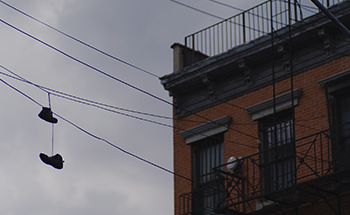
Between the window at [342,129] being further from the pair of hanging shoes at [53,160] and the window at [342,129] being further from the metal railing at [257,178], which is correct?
the pair of hanging shoes at [53,160]

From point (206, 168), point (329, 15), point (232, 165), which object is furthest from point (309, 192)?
point (329, 15)

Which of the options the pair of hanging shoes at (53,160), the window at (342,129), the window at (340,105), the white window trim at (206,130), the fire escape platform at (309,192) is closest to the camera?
the pair of hanging shoes at (53,160)

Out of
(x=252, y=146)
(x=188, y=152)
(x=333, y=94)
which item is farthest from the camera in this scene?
(x=188, y=152)

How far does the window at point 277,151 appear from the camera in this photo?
16625mm

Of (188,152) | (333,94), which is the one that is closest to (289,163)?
(333,94)

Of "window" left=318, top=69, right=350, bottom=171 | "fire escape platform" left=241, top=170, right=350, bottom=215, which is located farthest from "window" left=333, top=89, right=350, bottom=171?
"fire escape platform" left=241, top=170, right=350, bottom=215

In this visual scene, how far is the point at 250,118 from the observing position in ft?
59.1

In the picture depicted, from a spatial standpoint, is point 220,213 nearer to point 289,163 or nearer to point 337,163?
point 289,163

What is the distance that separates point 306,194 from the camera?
50.0 ft

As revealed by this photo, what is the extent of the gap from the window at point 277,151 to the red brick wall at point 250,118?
282mm

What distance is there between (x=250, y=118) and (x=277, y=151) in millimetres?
1394

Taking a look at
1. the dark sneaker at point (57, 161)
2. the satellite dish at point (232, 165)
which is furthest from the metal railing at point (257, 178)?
the dark sneaker at point (57, 161)

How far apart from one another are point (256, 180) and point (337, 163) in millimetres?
2492

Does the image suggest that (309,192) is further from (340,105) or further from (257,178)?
(340,105)
